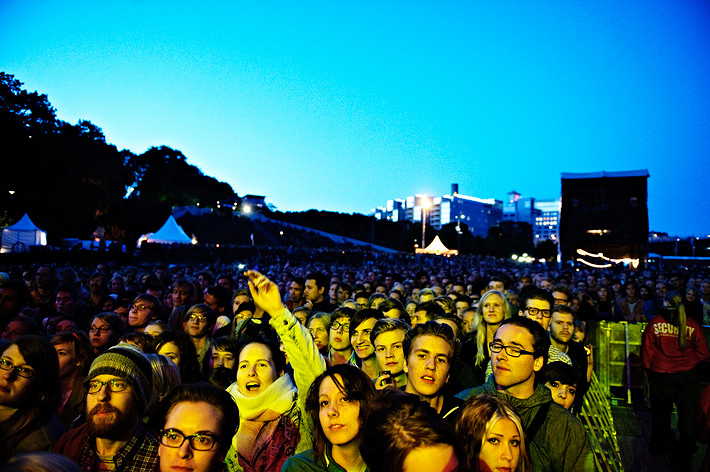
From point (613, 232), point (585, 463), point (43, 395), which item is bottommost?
point (585, 463)

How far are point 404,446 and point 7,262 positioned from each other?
1849 cm

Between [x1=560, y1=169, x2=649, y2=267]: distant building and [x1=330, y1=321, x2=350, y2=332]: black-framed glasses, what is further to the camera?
[x1=560, y1=169, x2=649, y2=267]: distant building

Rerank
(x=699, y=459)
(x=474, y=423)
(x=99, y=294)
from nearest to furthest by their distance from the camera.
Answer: (x=474, y=423) < (x=699, y=459) < (x=99, y=294)

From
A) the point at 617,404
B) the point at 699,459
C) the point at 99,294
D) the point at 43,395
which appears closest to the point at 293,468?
the point at 43,395

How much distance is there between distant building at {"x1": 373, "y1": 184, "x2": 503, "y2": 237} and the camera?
517ft

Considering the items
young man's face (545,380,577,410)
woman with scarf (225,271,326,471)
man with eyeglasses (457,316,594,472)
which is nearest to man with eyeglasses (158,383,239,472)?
woman with scarf (225,271,326,471)

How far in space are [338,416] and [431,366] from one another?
764 mm

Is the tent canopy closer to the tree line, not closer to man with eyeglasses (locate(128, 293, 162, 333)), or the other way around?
the tree line

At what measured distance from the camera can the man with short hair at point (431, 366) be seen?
2799 mm

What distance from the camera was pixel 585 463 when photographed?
95.7 inches

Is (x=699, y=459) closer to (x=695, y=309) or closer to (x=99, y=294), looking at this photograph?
(x=695, y=309)

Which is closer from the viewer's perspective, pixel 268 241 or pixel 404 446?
pixel 404 446

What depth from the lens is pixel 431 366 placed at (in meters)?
2.83

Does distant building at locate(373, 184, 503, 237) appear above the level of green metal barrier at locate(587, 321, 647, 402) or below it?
above
